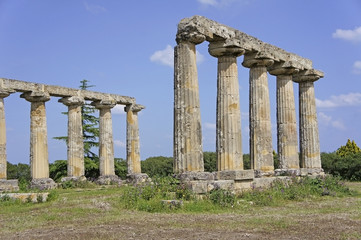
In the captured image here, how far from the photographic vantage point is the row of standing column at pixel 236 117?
53.8ft

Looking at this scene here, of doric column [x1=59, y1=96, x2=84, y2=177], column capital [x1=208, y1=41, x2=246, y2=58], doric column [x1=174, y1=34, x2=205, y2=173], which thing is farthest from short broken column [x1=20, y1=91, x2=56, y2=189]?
doric column [x1=174, y1=34, x2=205, y2=173]

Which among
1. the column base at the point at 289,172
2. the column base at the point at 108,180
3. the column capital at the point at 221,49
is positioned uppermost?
the column capital at the point at 221,49

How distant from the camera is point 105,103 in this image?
108ft

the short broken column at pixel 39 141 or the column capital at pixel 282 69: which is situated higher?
the column capital at pixel 282 69

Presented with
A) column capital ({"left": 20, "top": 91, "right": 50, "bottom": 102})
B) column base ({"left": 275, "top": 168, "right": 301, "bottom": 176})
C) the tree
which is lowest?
column base ({"left": 275, "top": 168, "right": 301, "bottom": 176})

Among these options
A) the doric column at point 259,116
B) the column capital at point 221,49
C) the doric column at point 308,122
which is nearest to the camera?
the column capital at point 221,49

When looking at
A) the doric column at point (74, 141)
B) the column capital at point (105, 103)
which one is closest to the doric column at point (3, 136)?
the doric column at point (74, 141)

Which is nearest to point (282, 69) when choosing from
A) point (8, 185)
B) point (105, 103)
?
point (105, 103)

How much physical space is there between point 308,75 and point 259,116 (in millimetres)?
5492

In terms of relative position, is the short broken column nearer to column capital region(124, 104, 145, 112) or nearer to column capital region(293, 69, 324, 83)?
column capital region(124, 104, 145, 112)

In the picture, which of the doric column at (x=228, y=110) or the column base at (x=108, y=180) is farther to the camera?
the column base at (x=108, y=180)

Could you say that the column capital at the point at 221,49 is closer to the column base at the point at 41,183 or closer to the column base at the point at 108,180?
the column base at the point at 41,183

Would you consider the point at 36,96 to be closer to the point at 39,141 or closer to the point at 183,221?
the point at 39,141

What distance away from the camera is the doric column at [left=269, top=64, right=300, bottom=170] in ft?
75.6
